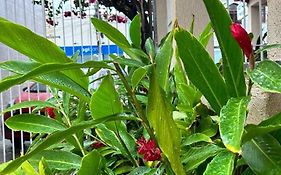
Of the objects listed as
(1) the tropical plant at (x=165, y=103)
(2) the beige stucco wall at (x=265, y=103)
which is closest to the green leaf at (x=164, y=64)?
(1) the tropical plant at (x=165, y=103)

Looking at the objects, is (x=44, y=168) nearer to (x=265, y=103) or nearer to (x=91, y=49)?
(x=265, y=103)

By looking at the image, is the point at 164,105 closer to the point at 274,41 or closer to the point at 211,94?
the point at 211,94

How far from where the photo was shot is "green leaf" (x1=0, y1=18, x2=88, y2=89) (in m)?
0.67

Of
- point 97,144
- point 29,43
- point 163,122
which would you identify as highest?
point 29,43

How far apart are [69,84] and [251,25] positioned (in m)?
2.65

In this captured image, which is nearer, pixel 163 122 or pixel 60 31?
pixel 163 122

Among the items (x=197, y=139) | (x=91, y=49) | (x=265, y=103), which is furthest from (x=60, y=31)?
(x=197, y=139)

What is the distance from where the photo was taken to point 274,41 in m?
1.56

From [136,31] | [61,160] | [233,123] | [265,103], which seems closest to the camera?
[233,123]

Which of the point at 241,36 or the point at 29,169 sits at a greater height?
the point at 241,36

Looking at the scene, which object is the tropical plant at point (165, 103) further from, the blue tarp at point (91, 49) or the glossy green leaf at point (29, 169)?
the blue tarp at point (91, 49)

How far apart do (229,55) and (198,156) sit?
180 mm

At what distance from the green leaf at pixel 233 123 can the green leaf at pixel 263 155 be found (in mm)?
68

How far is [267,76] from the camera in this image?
0.69 meters
